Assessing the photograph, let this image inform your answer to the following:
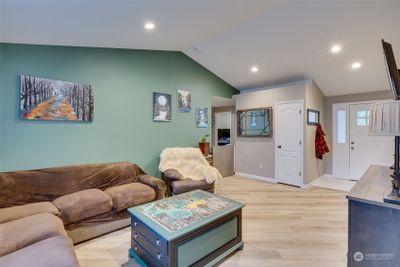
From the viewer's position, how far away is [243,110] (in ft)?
18.2

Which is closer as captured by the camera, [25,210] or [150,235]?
[150,235]

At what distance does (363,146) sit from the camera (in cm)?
503

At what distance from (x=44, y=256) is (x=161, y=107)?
305cm

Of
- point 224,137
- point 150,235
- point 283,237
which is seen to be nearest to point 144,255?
point 150,235

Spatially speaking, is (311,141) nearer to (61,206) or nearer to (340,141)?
(340,141)

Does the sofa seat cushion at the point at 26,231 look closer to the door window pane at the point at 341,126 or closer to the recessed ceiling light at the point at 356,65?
the recessed ceiling light at the point at 356,65

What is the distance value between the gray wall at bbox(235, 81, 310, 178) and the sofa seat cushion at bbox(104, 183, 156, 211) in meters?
3.19

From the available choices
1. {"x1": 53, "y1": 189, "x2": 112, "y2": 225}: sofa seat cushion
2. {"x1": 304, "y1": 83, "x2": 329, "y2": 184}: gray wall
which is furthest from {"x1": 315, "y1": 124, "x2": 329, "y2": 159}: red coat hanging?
{"x1": 53, "y1": 189, "x2": 112, "y2": 225}: sofa seat cushion

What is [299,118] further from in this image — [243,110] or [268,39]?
[268,39]

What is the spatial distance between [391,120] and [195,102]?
3.65 meters

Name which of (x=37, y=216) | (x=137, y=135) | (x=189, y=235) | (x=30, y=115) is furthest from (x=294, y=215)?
(x=30, y=115)

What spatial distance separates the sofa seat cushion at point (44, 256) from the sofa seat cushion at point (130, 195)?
1087 mm

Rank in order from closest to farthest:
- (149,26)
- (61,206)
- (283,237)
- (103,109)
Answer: (61,206)
(283,237)
(149,26)
(103,109)

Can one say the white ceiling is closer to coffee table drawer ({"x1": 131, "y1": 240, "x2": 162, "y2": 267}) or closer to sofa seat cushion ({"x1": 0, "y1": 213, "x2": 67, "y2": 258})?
sofa seat cushion ({"x1": 0, "y1": 213, "x2": 67, "y2": 258})
